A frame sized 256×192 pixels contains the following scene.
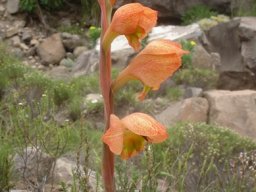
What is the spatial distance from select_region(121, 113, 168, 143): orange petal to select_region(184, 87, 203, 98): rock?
567cm

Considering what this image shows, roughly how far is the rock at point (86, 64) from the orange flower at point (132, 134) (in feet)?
23.1

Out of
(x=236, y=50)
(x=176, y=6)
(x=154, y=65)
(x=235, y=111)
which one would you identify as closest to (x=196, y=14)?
(x=176, y=6)

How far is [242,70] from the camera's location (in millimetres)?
8430

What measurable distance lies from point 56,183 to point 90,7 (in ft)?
28.5

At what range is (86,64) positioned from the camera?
9.24 metres

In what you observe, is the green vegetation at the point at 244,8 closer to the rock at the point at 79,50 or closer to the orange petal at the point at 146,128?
the rock at the point at 79,50

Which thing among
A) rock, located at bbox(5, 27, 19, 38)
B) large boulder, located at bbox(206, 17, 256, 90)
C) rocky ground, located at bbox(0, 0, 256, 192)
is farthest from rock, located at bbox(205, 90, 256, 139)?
rock, located at bbox(5, 27, 19, 38)

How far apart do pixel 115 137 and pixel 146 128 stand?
3.0 inches

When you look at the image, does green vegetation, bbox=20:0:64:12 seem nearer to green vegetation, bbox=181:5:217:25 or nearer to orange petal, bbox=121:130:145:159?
green vegetation, bbox=181:5:217:25

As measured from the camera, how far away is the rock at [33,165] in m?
3.27

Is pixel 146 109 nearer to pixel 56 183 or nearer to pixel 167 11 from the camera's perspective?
pixel 56 183

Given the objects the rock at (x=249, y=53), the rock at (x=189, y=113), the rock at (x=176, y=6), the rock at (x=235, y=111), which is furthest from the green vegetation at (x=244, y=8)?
the rock at (x=189, y=113)

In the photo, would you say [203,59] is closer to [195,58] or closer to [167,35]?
[195,58]

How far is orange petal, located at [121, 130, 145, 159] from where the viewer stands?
1515mm
